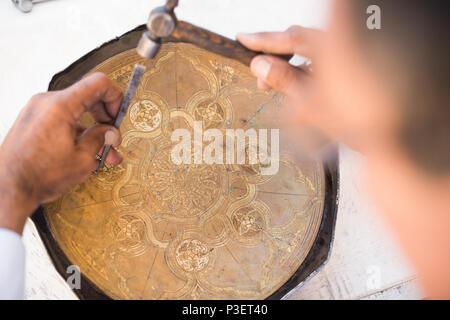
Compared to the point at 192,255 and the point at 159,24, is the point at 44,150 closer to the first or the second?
Result: the point at 159,24

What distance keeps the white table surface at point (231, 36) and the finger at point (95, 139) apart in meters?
0.78

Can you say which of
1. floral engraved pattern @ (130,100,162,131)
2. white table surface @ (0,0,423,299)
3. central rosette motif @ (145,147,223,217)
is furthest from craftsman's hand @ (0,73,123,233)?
white table surface @ (0,0,423,299)

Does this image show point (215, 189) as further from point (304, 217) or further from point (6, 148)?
point (6, 148)

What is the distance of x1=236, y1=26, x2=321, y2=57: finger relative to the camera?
1.27 metres

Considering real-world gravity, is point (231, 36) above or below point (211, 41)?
above

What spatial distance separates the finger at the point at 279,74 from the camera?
1206mm

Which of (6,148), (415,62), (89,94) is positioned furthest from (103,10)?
(415,62)

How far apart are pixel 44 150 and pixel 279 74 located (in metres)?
0.97

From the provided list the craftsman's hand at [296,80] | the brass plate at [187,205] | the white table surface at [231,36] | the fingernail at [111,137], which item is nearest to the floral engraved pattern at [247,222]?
the brass plate at [187,205]

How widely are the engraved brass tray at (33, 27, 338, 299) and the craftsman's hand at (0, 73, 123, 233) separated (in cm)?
24

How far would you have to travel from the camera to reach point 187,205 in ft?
4.98

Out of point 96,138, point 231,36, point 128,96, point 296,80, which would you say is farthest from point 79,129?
point 231,36

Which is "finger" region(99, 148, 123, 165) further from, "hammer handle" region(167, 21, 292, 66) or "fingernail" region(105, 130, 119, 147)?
"hammer handle" region(167, 21, 292, 66)
